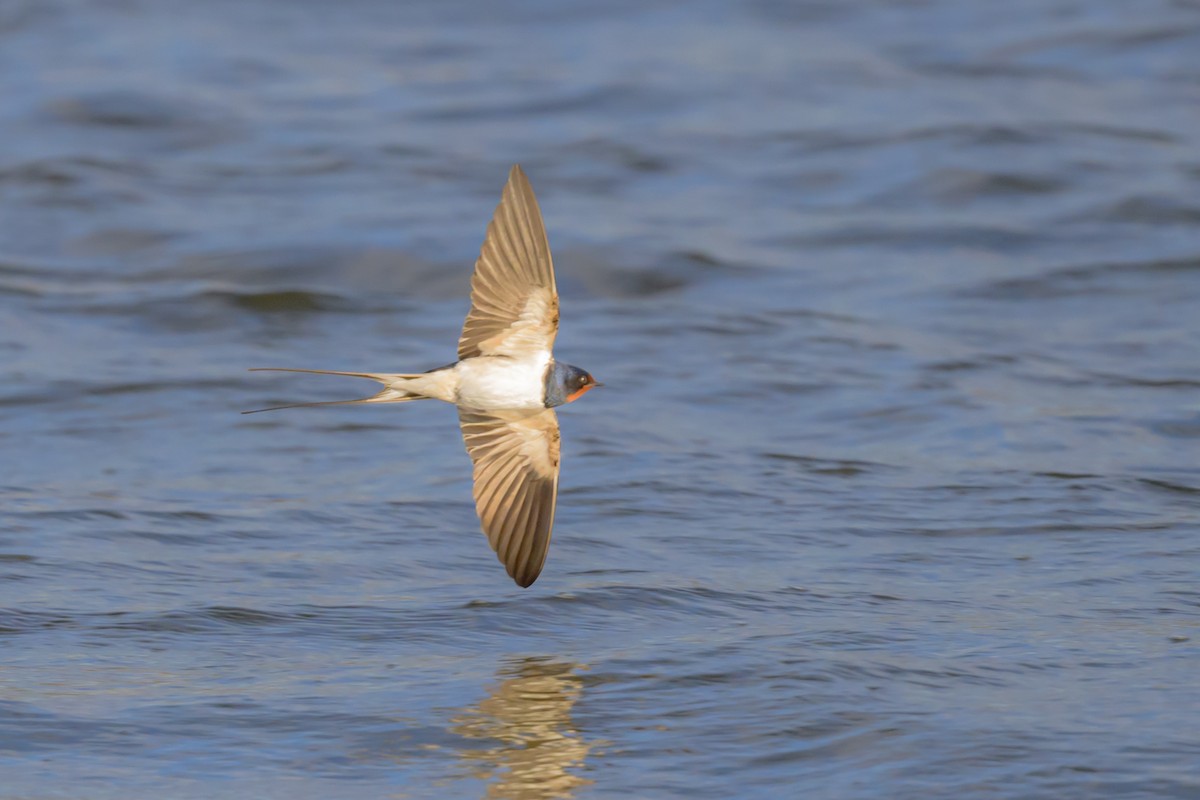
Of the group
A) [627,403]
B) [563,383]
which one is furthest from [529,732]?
[627,403]

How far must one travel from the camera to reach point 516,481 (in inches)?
172

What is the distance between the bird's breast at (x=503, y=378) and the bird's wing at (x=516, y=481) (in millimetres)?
276

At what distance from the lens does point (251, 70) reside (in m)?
11.6

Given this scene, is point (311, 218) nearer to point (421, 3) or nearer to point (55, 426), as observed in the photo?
point (55, 426)

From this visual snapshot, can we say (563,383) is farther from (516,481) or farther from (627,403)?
(627,403)

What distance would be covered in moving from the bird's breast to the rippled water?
0.59 m

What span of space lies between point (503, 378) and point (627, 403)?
248 cm

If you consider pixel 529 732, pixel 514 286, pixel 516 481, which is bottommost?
pixel 529 732

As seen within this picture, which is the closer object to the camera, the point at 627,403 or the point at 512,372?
the point at 512,372

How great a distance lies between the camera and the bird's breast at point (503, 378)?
4.07 m

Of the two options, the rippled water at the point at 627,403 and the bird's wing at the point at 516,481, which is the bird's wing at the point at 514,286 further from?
the rippled water at the point at 627,403

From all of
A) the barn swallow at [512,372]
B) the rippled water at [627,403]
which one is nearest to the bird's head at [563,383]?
the barn swallow at [512,372]

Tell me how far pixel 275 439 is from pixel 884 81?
6.25m

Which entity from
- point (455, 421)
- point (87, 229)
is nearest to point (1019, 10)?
point (87, 229)
